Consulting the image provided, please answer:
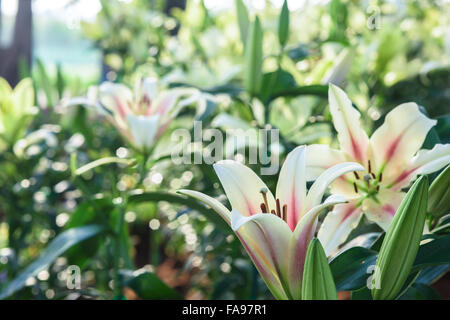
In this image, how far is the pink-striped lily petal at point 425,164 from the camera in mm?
364

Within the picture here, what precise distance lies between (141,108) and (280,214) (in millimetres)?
284

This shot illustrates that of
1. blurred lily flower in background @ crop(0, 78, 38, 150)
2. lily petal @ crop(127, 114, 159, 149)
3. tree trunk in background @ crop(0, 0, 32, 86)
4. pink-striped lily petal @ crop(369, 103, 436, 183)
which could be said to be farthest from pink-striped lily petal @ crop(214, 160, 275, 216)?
tree trunk in background @ crop(0, 0, 32, 86)

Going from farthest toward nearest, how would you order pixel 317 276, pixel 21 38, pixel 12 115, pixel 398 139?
pixel 21 38 < pixel 12 115 < pixel 398 139 < pixel 317 276

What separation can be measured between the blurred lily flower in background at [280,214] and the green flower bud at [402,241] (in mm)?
37

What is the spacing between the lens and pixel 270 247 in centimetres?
32

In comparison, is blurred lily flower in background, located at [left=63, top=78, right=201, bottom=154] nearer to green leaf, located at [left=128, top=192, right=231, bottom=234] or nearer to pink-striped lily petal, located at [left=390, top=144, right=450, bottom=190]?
green leaf, located at [left=128, top=192, right=231, bottom=234]

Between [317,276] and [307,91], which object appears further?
[307,91]

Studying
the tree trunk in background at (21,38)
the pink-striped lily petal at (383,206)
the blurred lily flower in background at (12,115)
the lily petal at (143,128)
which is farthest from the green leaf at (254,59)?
the tree trunk in background at (21,38)

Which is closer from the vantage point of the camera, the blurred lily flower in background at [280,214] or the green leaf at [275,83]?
the blurred lily flower in background at [280,214]

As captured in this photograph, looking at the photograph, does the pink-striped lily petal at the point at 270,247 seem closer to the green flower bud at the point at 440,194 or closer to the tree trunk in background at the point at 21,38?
the green flower bud at the point at 440,194

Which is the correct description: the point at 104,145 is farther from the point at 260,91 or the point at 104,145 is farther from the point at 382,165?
the point at 382,165

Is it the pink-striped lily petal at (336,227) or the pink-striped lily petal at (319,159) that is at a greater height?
the pink-striped lily petal at (319,159)

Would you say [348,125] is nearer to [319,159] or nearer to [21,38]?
[319,159]

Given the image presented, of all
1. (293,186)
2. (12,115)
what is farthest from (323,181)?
(12,115)
